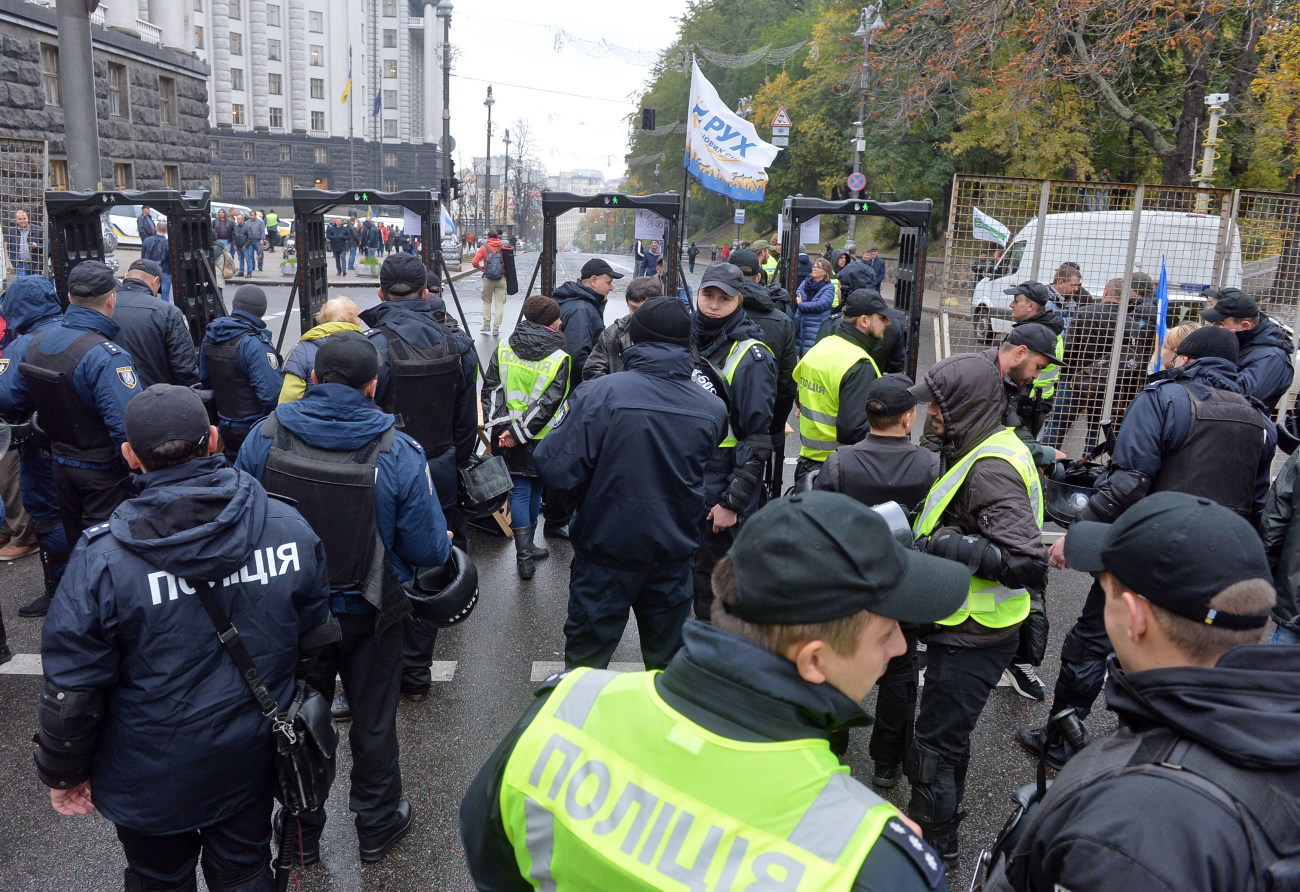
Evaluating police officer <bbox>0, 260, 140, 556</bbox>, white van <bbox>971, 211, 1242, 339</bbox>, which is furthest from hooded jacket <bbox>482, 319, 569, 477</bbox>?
white van <bbox>971, 211, 1242, 339</bbox>

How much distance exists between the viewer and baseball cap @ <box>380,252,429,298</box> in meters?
5.75

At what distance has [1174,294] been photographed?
1088cm

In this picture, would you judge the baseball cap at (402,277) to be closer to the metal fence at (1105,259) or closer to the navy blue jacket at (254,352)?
the navy blue jacket at (254,352)

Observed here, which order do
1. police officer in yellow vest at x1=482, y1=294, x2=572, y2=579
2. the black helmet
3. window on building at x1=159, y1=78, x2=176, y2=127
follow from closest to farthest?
the black helmet, police officer in yellow vest at x1=482, y1=294, x2=572, y2=579, window on building at x1=159, y1=78, x2=176, y2=127

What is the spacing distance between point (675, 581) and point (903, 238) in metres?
5.09

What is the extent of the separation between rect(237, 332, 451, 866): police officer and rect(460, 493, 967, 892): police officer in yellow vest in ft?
6.48

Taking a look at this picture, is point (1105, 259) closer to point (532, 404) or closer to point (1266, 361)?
point (1266, 361)

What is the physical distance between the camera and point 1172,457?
14.7 feet

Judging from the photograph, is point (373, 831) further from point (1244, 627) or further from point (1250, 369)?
point (1250, 369)

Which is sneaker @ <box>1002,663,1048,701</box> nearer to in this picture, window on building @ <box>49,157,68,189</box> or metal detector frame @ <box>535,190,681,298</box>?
metal detector frame @ <box>535,190,681,298</box>

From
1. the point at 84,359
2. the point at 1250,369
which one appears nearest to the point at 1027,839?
the point at 84,359

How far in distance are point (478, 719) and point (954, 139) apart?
2487cm

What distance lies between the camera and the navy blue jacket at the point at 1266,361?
6.07m

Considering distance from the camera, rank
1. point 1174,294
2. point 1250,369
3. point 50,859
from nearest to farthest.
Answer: point 50,859 < point 1250,369 < point 1174,294
